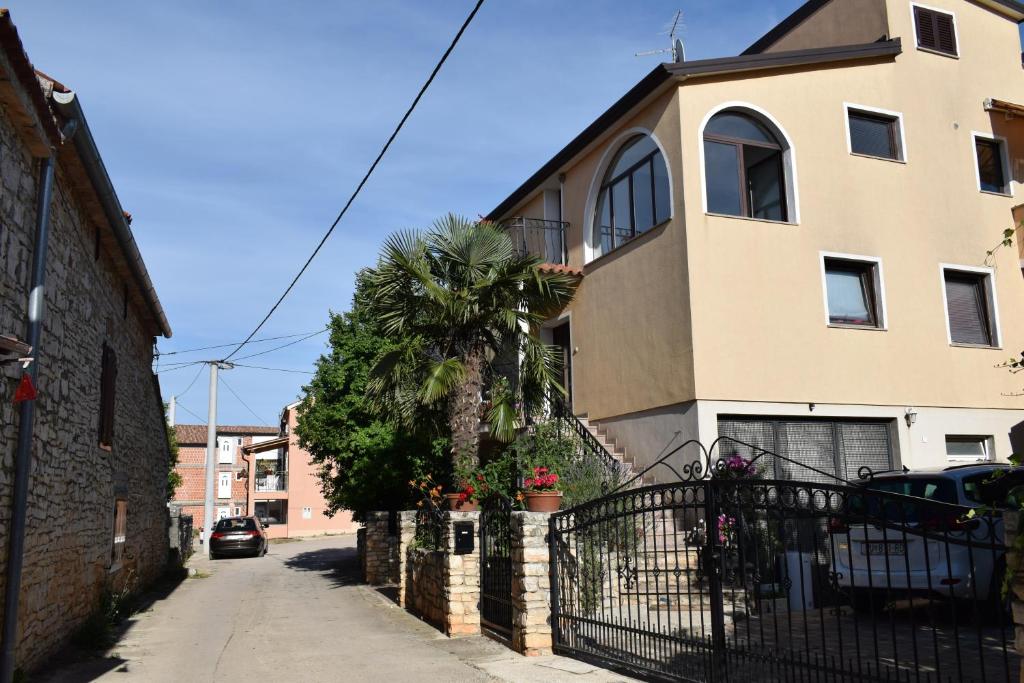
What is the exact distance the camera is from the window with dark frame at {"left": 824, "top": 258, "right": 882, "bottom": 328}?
46.7ft

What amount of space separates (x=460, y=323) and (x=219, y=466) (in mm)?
50039

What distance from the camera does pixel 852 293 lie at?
1448cm

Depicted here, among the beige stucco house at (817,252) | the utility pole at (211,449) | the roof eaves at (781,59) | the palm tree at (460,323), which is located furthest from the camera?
the utility pole at (211,449)

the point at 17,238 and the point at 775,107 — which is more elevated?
the point at 775,107

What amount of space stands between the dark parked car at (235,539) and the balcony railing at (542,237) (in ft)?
50.8

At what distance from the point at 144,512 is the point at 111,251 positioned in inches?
270

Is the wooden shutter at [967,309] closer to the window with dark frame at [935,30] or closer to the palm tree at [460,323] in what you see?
the window with dark frame at [935,30]

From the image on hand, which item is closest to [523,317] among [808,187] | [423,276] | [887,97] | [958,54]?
[423,276]

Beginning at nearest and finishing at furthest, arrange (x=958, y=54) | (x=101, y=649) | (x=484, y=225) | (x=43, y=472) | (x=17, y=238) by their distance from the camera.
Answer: (x=17, y=238) < (x=43, y=472) < (x=101, y=649) < (x=484, y=225) < (x=958, y=54)

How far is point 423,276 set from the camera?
41.9 feet

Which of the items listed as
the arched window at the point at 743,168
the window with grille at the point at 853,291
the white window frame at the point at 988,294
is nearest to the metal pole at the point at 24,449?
the arched window at the point at 743,168

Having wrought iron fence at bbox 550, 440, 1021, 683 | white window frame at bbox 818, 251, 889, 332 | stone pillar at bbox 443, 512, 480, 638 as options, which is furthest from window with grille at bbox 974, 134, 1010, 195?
stone pillar at bbox 443, 512, 480, 638

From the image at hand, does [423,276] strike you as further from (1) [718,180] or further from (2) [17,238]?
(2) [17,238]

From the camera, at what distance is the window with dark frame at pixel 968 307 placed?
597 inches
